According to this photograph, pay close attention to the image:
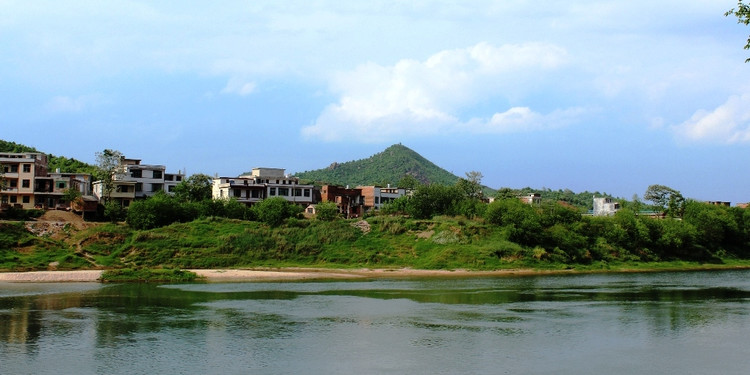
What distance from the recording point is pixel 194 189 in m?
87.5

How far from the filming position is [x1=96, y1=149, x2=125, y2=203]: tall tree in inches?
3287

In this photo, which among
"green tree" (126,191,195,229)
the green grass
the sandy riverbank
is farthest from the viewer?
"green tree" (126,191,195,229)

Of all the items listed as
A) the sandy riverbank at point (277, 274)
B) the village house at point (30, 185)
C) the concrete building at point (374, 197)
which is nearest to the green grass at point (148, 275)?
the sandy riverbank at point (277, 274)

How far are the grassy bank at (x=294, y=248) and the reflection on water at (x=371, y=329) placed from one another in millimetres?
11286

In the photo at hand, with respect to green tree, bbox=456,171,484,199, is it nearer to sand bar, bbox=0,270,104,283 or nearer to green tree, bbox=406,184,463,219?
green tree, bbox=406,184,463,219

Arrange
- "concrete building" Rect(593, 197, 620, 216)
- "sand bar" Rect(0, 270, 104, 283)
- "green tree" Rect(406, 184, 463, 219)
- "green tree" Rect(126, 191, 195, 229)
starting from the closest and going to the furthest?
"sand bar" Rect(0, 270, 104, 283), "green tree" Rect(126, 191, 195, 229), "green tree" Rect(406, 184, 463, 219), "concrete building" Rect(593, 197, 620, 216)

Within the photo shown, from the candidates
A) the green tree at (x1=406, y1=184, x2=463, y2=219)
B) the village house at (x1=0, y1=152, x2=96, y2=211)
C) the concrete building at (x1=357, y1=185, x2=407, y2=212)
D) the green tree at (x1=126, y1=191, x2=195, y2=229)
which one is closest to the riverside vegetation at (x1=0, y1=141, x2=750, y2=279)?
the green tree at (x1=126, y1=191, x2=195, y2=229)

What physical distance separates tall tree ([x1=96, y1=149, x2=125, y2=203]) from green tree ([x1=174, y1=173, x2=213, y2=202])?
7854 mm

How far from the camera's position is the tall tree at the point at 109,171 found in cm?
8349

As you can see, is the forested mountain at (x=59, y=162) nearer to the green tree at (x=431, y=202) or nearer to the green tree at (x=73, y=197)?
the green tree at (x=73, y=197)

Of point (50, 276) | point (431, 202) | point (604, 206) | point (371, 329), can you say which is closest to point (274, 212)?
point (50, 276)

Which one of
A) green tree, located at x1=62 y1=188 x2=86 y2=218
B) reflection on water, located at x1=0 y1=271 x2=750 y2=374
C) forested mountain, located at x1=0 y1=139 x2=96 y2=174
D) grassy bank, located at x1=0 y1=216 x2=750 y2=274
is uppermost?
forested mountain, located at x1=0 y1=139 x2=96 y2=174

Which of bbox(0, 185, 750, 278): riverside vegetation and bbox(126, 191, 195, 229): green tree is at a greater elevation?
bbox(126, 191, 195, 229): green tree

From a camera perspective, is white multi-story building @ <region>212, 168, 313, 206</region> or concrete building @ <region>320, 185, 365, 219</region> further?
concrete building @ <region>320, 185, 365, 219</region>
